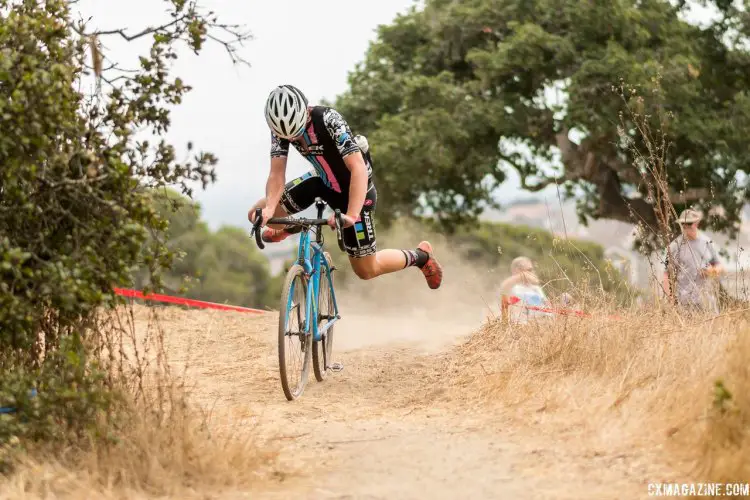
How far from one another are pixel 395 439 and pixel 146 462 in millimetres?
1505

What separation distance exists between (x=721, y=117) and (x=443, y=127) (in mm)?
5169

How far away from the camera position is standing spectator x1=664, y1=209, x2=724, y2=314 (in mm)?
7711

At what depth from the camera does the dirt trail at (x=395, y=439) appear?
5133mm

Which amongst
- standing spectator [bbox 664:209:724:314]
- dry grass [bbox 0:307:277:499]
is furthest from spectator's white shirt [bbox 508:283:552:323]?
dry grass [bbox 0:307:277:499]

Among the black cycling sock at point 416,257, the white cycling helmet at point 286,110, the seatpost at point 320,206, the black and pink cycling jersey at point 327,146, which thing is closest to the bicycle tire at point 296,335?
the seatpost at point 320,206

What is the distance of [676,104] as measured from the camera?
748 inches

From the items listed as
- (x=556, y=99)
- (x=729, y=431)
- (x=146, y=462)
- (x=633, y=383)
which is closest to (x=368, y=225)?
(x=633, y=383)

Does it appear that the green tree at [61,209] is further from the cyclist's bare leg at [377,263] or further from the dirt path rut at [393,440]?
the cyclist's bare leg at [377,263]

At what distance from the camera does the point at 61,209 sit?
211 inches

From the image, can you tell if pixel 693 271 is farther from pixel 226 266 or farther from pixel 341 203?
pixel 226 266

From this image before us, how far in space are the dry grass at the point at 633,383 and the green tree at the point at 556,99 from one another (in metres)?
11.7

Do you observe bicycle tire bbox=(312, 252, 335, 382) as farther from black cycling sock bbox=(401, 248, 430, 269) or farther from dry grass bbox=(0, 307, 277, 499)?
dry grass bbox=(0, 307, 277, 499)

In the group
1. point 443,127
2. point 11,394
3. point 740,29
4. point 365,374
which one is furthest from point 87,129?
point 740,29

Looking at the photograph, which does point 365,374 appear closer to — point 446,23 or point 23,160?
point 23,160
